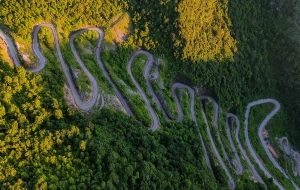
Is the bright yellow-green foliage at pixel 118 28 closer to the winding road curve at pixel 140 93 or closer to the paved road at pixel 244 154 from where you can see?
the winding road curve at pixel 140 93

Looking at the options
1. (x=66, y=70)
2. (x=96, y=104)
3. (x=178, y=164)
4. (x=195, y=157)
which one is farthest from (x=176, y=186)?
(x=66, y=70)

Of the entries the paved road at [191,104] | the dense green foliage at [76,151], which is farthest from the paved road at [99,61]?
the paved road at [191,104]

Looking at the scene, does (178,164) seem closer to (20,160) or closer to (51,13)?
(20,160)

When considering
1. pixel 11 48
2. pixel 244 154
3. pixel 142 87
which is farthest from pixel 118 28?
pixel 244 154

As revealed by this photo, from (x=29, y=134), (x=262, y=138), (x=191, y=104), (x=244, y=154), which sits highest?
(x=29, y=134)

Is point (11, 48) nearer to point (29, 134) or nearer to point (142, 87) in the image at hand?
point (29, 134)

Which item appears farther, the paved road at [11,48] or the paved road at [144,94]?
the paved road at [144,94]

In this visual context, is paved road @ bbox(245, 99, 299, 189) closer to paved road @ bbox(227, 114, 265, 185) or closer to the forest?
the forest
